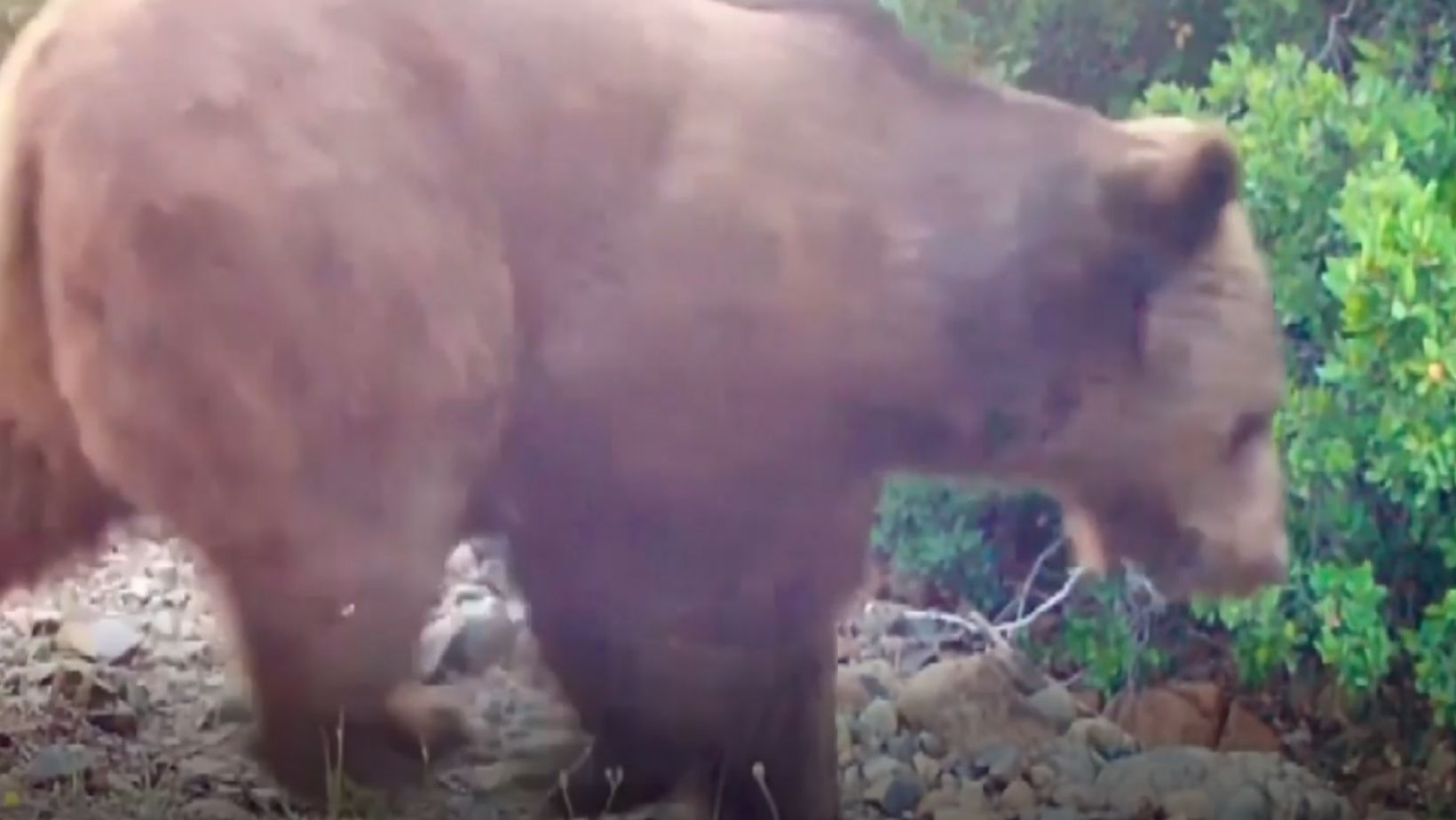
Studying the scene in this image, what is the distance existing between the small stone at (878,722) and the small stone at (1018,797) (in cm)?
11

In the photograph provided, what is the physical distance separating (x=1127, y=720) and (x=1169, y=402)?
10.6 inches

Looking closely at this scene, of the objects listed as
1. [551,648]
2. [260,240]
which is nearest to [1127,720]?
[551,648]

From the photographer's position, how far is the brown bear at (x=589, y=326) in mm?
1400

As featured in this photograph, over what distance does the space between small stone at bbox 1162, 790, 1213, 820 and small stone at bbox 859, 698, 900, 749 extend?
237 millimetres

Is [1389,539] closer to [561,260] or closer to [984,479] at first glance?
[984,479]

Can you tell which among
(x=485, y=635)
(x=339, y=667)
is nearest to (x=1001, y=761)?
(x=485, y=635)

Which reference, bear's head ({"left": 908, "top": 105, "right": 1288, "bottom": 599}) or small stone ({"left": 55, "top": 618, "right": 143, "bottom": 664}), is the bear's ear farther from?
small stone ({"left": 55, "top": 618, "right": 143, "bottom": 664})

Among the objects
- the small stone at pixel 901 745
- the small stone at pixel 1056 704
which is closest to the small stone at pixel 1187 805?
the small stone at pixel 1056 704

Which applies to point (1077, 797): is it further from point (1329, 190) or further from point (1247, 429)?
point (1329, 190)

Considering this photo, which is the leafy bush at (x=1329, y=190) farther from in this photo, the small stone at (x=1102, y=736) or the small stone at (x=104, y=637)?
the small stone at (x=104, y=637)

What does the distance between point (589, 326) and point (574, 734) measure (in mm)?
344

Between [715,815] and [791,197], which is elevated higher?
[791,197]

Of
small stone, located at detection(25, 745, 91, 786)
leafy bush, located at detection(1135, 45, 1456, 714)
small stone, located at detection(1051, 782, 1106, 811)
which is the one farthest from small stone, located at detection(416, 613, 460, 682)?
leafy bush, located at detection(1135, 45, 1456, 714)

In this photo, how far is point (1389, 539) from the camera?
1.53 m
